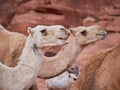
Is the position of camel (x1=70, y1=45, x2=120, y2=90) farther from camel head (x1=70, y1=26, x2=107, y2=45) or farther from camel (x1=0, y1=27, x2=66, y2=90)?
camel head (x1=70, y1=26, x2=107, y2=45)

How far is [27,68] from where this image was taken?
441cm

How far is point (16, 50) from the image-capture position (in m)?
5.11

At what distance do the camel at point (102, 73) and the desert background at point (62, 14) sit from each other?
1053 centimetres

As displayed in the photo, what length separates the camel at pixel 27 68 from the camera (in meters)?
4.26

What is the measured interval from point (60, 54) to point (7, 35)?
2.51 feet

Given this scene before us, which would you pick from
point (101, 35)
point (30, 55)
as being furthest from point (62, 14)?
point (30, 55)

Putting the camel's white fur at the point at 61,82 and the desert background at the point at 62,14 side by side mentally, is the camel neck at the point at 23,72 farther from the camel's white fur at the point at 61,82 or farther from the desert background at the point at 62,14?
the desert background at the point at 62,14

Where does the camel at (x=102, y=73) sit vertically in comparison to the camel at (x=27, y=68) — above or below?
above

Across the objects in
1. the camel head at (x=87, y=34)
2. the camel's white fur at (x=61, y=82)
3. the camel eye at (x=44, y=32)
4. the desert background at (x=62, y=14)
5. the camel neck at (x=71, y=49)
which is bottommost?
the desert background at (x=62, y=14)

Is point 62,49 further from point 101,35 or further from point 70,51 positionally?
point 101,35

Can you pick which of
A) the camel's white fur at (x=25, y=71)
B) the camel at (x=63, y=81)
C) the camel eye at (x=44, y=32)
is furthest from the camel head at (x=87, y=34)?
the camel at (x=63, y=81)

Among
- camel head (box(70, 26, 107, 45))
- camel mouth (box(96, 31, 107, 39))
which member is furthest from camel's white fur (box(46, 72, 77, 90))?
camel mouth (box(96, 31, 107, 39))

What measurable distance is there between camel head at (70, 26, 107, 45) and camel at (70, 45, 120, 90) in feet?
7.82

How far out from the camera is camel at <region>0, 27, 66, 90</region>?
4264 millimetres
